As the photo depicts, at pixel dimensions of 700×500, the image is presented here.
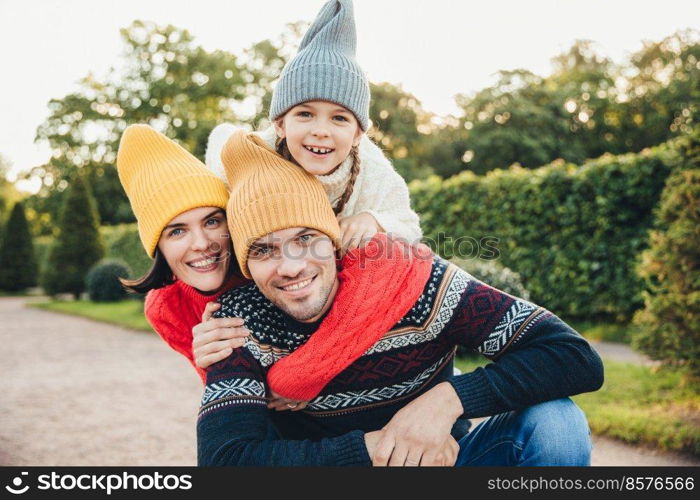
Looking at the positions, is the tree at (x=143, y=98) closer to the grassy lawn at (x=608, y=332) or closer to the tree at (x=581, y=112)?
the tree at (x=581, y=112)

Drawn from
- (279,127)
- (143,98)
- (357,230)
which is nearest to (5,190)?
(143,98)

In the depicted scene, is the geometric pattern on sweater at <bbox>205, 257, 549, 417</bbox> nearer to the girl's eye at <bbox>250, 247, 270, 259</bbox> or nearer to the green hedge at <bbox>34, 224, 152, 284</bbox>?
the girl's eye at <bbox>250, 247, 270, 259</bbox>

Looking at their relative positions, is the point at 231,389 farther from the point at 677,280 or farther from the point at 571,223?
the point at 571,223

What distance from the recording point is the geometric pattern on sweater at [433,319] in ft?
6.95

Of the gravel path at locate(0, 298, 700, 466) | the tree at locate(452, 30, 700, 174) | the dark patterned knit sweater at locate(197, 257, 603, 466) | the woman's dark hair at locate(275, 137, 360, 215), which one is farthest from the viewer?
the tree at locate(452, 30, 700, 174)

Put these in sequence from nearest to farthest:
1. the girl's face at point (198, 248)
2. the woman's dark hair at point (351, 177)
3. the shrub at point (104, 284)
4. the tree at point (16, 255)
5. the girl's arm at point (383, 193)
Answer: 1. the girl's face at point (198, 248)
2. the woman's dark hair at point (351, 177)
3. the girl's arm at point (383, 193)
4. the shrub at point (104, 284)
5. the tree at point (16, 255)

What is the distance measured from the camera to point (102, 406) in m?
6.39

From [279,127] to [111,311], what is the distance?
13.5 meters

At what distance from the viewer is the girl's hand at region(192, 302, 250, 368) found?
2.03 metres

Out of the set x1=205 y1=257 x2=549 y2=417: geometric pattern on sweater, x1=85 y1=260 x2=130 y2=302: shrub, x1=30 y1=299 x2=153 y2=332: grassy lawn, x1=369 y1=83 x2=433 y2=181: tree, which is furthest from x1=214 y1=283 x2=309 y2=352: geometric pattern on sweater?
x1=369 y1=83 x2=433 y2=181: tree

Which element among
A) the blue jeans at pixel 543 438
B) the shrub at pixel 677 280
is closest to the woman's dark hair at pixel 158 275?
the blue jeans at pixel 543 438

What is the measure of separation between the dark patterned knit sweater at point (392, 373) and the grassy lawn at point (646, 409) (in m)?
3.05

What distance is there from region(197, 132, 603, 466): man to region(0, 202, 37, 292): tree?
85.1ft

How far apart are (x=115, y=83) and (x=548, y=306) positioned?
30184 millimetres
